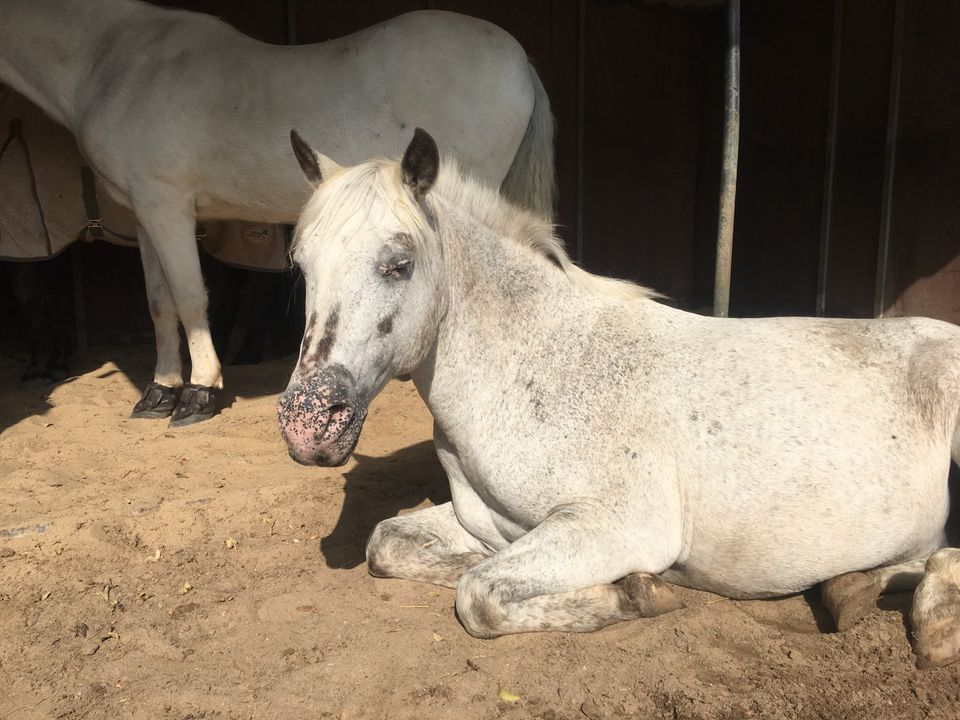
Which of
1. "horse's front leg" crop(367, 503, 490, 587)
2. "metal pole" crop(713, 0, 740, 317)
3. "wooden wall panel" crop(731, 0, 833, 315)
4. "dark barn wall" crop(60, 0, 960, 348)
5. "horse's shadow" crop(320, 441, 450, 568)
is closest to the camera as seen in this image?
"horse's front leg" crop(367, 503, 490, 587)

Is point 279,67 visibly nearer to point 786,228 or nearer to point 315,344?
point 315,344

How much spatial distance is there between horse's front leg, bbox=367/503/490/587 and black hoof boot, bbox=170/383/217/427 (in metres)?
2.30

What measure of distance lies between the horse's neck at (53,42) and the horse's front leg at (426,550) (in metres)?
3.62

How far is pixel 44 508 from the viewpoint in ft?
11.8

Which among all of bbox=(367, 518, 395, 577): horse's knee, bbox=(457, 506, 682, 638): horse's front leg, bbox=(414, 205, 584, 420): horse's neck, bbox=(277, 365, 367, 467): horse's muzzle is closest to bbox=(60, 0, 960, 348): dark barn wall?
bbox=(367, 518, 395, 577): horse's knee

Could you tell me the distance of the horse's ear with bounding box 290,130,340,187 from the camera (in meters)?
2.79

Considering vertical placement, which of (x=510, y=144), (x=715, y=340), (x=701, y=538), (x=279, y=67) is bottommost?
(x=701, y=538)

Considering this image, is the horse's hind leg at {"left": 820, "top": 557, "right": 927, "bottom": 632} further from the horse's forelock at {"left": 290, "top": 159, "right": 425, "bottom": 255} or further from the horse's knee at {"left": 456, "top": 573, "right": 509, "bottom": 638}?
the horse's forelock at {"left": 290, "top": 159, "right": 425, "bottom": 255}

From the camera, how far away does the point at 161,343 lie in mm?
5246

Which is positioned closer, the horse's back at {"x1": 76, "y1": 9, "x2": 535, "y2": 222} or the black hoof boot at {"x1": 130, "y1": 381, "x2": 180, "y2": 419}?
the horse's back at {"x1": 76, "y1": 9, "x2": 535, "y2": 222}

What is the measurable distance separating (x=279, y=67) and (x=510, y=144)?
4.69 ft

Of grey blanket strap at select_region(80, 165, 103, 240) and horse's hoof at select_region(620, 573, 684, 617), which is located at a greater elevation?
grey blanket strap at select_region(80, 165, 103, 240)

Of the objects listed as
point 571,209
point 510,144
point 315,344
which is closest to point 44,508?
point 315,344

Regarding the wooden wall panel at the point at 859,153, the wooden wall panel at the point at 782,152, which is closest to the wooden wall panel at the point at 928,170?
the wooden wall panel at the point at 859,153
